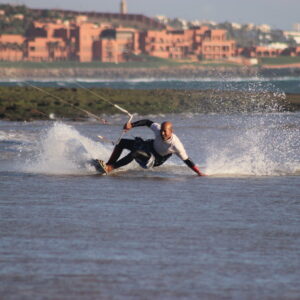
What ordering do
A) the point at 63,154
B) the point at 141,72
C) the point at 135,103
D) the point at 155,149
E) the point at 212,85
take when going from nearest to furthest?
the point at 155,149 < the point at 63,154 < the point at 135,103 < the point at 212,85 < the point at 141,72

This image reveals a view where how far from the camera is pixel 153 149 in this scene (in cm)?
1404

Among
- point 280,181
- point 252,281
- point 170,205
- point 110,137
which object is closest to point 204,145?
point 110,137

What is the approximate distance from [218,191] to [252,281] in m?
5.28

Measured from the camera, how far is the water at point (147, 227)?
7.20 m

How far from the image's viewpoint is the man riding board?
13773mm

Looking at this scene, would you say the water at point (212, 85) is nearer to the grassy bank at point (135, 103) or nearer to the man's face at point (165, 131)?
the grassy bank at point (135, 103)

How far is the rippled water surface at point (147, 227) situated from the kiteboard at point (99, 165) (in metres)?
0.14

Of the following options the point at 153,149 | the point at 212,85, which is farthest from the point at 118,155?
the point at 212,85

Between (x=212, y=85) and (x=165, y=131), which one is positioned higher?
(x=165, y=131)

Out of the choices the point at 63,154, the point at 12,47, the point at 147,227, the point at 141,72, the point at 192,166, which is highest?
the point at 147,227

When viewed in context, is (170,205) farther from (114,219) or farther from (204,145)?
(204,145)

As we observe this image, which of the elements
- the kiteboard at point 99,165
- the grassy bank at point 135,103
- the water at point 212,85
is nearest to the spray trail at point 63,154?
the kiteboard at point 99,165

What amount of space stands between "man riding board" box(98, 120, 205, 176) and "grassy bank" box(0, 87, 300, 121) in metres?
18.6

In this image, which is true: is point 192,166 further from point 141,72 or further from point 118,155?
point 141,72
